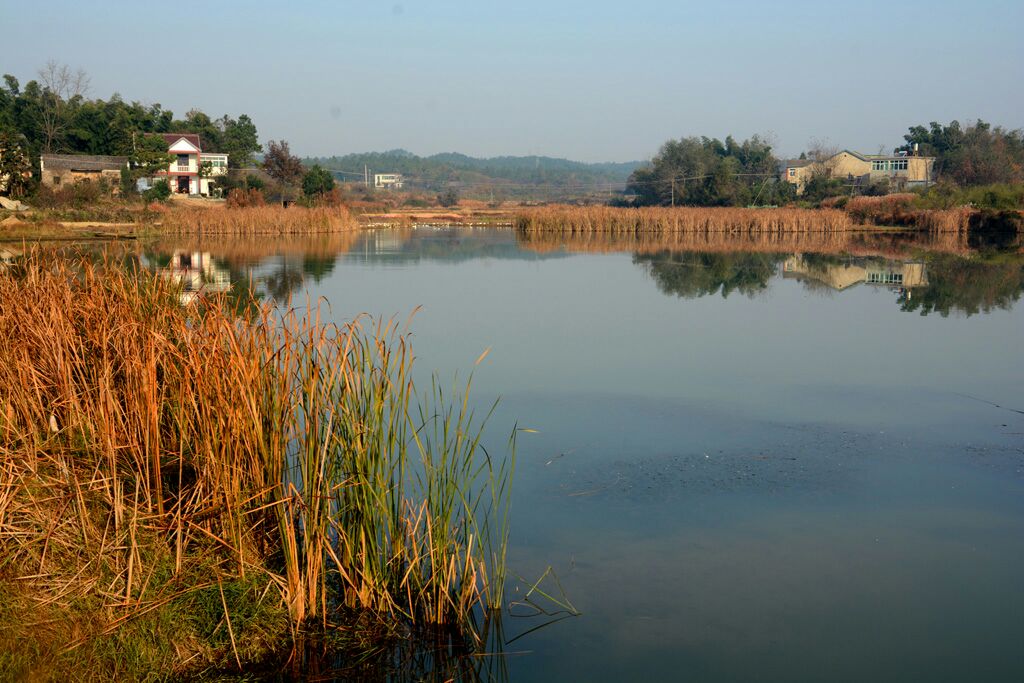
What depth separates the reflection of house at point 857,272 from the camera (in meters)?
20.8

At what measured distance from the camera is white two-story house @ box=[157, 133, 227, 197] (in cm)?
5481

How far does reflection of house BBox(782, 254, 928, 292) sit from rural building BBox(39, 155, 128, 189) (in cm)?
3716

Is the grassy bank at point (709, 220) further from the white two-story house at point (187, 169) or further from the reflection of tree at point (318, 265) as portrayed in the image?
the white two-story house at point (187, 169)

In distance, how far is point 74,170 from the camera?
50.2 metres

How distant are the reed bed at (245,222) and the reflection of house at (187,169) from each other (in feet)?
53.1

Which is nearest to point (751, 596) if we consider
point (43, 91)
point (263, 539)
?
point (263, 539)

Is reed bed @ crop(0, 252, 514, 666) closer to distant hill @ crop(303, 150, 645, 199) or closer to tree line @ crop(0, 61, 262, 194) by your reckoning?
tree line @ crop(0, 61, 262, 194)

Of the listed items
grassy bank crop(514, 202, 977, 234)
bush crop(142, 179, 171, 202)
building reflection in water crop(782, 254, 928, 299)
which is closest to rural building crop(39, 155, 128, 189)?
bush crop(142, 179, 171, 202)

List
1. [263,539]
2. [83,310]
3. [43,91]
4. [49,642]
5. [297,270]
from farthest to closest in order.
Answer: [43,91], [297,270], [83,310], [263,539], [49,642]

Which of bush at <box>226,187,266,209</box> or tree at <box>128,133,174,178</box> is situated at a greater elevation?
tree at <box>128,133,174,178</box>

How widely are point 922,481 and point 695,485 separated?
167 centimetres

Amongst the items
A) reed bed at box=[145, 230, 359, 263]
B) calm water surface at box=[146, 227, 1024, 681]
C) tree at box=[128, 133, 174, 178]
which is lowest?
calm water surface at box=[146, 227, 1024, 681]

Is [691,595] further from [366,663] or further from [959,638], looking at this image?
[366,663]

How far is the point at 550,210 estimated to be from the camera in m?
44.1
